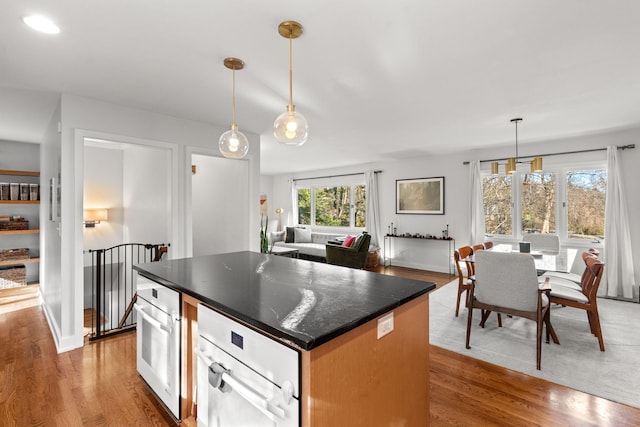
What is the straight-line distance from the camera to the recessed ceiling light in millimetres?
1722

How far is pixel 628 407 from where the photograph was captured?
1.97 meters

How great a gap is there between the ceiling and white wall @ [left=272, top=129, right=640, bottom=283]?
77cm

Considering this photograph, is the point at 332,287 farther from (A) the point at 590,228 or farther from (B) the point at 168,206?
(A) the point at 590,228

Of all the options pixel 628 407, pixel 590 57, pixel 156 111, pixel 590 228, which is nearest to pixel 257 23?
pixel 156 111

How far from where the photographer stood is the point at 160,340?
186 cm

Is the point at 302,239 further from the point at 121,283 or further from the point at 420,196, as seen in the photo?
the point at 121,283

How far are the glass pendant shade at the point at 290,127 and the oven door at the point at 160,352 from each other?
1.22 metres

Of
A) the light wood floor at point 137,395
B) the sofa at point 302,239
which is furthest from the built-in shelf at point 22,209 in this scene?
the sofa at point 302,239

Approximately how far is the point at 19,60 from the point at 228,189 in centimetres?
257

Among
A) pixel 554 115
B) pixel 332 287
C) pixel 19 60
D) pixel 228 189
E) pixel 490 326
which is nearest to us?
pixel 332 287

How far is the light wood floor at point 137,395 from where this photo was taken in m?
1.88

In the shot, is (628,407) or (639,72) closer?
(628,407)

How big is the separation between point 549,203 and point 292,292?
17.3ft

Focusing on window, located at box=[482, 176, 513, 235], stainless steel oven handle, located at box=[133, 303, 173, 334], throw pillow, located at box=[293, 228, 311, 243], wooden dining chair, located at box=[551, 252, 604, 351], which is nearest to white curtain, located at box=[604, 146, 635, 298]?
window, located at box=[482, 176, 513, 235]
